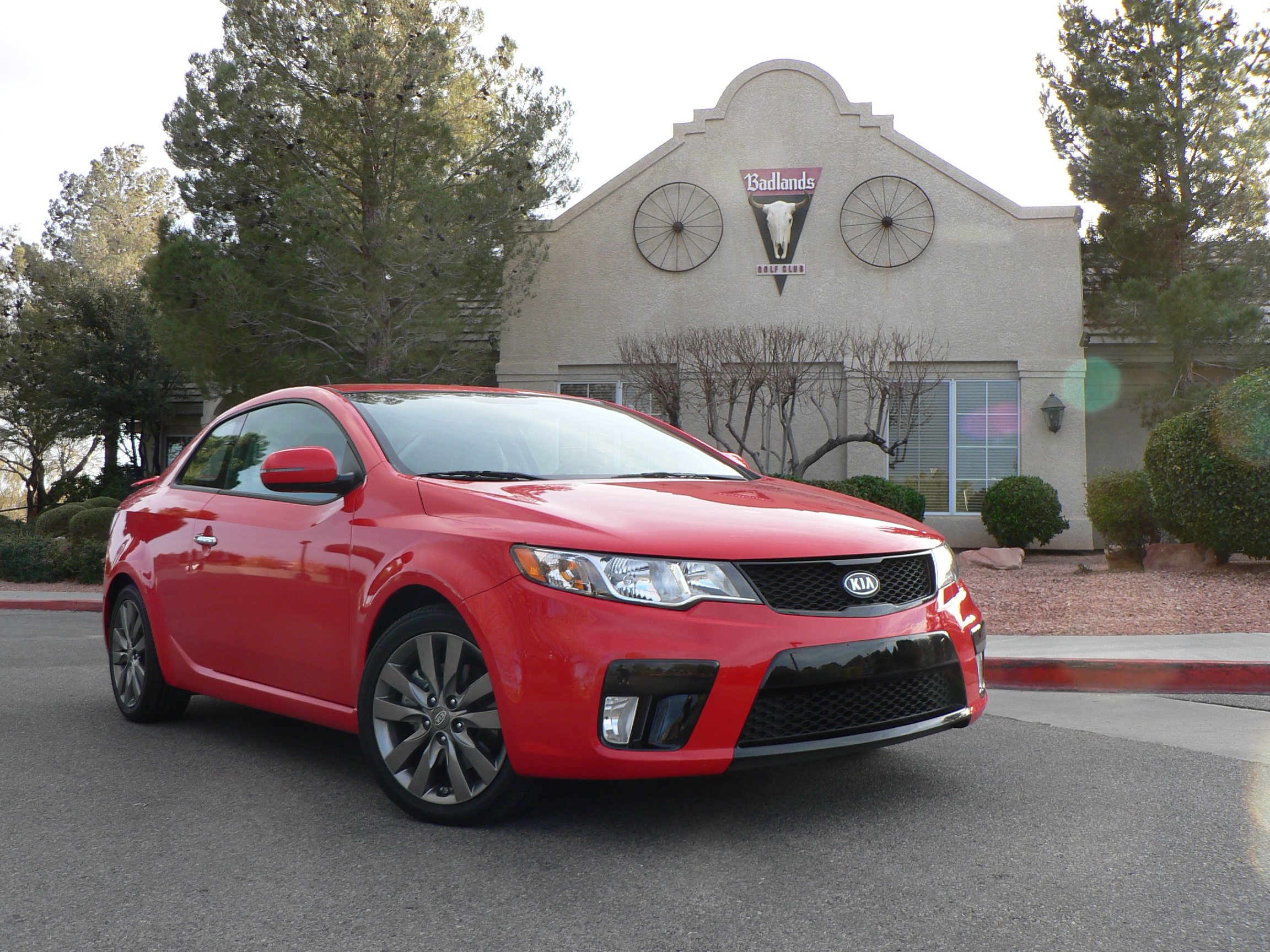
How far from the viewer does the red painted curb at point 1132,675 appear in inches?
260

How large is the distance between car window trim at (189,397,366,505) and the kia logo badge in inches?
71.6

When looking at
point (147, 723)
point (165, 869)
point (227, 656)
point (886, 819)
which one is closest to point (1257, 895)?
point (886, 819)

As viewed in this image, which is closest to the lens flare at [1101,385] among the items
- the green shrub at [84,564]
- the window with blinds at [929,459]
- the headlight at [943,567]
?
the window with blinds at [929,459]

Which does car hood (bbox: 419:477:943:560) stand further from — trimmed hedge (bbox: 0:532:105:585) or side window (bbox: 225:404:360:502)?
trimmed hedge (bbox: 0:532:105:585)

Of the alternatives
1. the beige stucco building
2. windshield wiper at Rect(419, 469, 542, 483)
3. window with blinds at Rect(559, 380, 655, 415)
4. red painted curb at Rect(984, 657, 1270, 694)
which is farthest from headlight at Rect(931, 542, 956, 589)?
window with blinds at Rect(559, 380, 655, 415)

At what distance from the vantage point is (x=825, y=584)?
11.2 feet

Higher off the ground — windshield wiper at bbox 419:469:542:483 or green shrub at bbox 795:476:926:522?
windshield wiper at bbox 419:469:542:483

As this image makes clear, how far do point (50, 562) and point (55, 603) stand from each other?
10.0 feet

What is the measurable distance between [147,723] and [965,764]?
389cm

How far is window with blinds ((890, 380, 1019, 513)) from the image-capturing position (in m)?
17.1

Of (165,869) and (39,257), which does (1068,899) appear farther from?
(39,257)

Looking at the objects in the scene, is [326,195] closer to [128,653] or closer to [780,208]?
[780,208]

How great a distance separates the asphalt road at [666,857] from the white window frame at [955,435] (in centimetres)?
1260

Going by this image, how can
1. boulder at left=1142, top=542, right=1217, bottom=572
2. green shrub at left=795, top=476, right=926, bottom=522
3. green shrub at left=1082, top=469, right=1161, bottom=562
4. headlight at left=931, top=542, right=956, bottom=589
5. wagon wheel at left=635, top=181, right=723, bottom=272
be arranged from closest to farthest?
headlight at left=931, top=542, right=956, bottom=589
boulder at left=1142, top=542, right=1217, bottom=572
green shrub at left=1082, top=469, right=1161, bottom=562
green shrub at left=795, top=476, right=926, bottom=522
wagon wheel at left=635, top=181, right=723, bottom=272
